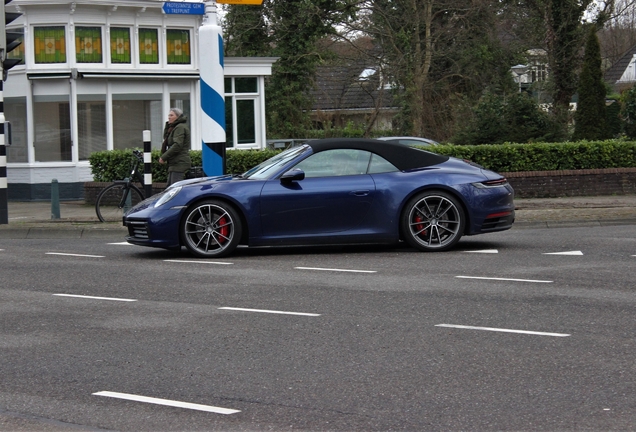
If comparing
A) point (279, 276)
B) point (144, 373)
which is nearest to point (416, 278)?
point (279, 276)

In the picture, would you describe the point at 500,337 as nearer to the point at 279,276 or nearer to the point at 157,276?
the point at 279,276

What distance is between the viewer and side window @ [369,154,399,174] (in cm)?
1204

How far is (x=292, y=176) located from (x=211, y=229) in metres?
1.15

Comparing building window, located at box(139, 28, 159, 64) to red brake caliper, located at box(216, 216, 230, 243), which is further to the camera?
building window, located at box(139, 28, 159, 64)

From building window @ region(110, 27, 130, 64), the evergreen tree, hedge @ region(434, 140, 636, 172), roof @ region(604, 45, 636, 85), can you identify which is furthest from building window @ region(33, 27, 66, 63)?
roof @ region(604, 45, 636, 85)

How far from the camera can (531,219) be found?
15.5 m

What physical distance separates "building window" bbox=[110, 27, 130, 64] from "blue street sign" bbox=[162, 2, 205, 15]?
404 inches

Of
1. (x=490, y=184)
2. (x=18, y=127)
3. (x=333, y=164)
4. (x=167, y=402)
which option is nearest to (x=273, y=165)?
(x=333, y=164)

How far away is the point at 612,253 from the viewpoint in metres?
11.7

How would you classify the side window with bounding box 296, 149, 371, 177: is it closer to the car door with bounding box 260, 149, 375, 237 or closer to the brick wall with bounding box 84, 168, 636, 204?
the car door with bounding box 260, 149, 375, 237

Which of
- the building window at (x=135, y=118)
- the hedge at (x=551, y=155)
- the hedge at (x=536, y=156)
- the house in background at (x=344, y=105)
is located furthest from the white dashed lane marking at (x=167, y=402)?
the house in background at (x=344, y=105)

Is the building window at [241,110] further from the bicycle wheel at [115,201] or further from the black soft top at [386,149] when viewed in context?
the black soft top at [386,149]

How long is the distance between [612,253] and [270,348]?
240 inches

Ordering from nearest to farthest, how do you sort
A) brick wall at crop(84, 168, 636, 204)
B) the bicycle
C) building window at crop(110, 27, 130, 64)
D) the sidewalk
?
the sidewalk, the bicycle, brick wall at crop(84, 168, 636, 204), building window at crop(110, 27, 130, 64)
